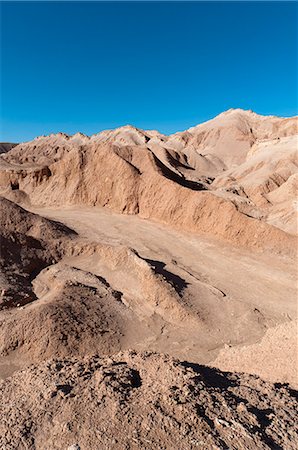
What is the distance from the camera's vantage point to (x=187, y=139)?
3295 inches

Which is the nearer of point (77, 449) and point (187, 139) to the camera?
point (77, 449)

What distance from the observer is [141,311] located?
12.6 metres

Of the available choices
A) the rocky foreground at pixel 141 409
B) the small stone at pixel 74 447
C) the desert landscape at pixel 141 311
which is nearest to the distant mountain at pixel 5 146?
the desert landscape at pixel 141 311

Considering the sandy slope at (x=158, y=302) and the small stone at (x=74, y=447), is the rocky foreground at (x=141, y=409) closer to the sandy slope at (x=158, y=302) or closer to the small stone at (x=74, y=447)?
the small stone at (x=74, y=447)

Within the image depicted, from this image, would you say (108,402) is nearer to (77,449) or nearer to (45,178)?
(77,449)

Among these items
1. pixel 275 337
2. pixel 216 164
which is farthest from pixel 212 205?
pixel 216 164

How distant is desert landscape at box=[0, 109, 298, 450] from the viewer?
17.0 feet

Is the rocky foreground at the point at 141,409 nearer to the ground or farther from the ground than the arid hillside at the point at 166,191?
nearer to the ground

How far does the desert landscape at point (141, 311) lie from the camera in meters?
5.20

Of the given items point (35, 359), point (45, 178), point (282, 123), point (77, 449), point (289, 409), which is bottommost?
point (35, 359)

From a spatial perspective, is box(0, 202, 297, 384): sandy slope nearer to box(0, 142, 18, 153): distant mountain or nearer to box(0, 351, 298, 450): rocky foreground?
box(0, 351, 298, 450): rocky foreground

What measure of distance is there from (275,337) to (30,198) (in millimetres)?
22722

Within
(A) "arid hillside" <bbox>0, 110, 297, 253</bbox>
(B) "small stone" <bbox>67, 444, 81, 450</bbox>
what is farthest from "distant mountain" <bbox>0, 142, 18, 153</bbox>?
(B) "small stone" <bbox>67, 444, 81, 450</bbox>

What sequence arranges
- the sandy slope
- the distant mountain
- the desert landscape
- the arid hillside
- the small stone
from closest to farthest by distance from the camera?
the small stone → the desert landscape → the sandy slope → the arid hillside → the distant mountain
